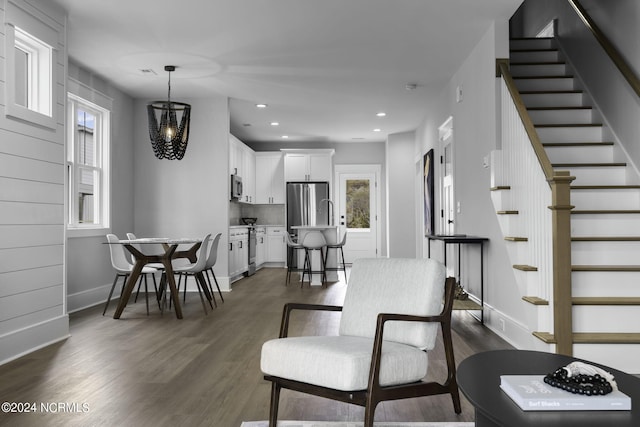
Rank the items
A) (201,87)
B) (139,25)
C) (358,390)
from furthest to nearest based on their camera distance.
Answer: (201,87) < (139,25) < (358,390)

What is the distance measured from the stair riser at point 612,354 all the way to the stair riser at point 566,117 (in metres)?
2.65

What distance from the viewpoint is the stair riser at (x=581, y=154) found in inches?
188

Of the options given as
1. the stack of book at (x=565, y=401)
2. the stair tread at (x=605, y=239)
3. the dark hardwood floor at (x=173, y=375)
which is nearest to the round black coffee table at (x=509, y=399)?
the stack of book at (x=565, y=401)

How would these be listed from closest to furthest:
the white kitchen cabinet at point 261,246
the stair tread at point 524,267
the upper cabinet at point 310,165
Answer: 1. the stair tread at point 524,267
2. the white kitchen cabinet at point 261,246
3. the upper cabinet at point 310,165

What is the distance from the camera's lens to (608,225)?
4035 mm

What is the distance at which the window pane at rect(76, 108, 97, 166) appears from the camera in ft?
20.1

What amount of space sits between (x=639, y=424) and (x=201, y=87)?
6373mm

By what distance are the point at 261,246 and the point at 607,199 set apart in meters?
7.67

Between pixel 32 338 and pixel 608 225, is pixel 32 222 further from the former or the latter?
pixel 608 225

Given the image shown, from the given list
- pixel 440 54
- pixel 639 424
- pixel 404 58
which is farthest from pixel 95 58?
pixel 639 424

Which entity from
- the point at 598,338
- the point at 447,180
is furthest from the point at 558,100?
the point at 598,338

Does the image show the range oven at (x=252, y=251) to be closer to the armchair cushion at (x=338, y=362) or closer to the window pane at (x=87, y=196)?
the window pane at (x=87, y=196)

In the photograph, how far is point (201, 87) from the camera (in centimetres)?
685

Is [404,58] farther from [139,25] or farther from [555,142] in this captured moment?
[139,25]
